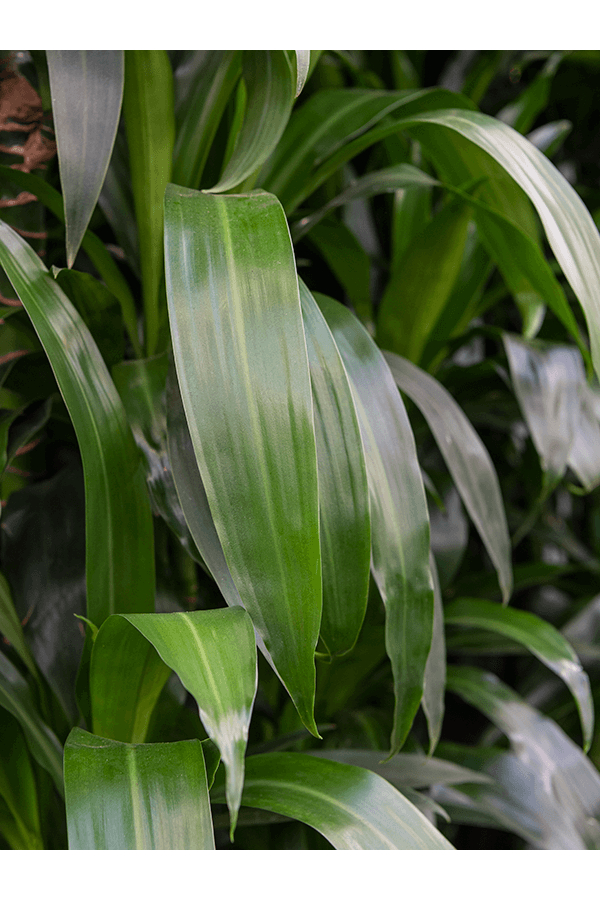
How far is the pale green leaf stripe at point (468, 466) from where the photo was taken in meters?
0.50

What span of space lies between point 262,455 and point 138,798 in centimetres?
17

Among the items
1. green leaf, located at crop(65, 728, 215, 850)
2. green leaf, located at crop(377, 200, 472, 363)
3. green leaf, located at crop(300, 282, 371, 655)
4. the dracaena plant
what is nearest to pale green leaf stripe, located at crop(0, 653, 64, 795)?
the dracaena plant

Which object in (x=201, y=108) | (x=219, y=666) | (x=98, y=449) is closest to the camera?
(x=219, y=666)

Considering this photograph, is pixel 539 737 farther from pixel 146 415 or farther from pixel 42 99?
pixel 42 99

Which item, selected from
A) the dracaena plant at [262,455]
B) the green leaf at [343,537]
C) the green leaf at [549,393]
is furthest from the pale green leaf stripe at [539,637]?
the green leaf at [343,537]

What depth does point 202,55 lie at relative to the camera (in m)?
0.51

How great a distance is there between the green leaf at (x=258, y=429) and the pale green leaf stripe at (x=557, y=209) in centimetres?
15

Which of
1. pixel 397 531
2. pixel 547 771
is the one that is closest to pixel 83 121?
pixel 397 531

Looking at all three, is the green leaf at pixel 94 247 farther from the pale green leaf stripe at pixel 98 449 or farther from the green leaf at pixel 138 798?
the green leaf at pixel 138 798

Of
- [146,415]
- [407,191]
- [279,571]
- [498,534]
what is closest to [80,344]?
[146,415]

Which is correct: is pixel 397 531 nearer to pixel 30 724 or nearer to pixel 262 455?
pixel 262 455

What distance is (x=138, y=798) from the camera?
0.30m

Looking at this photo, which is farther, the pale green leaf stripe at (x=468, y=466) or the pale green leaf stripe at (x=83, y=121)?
the pale green leaf stripe at (x=468, y=466)
